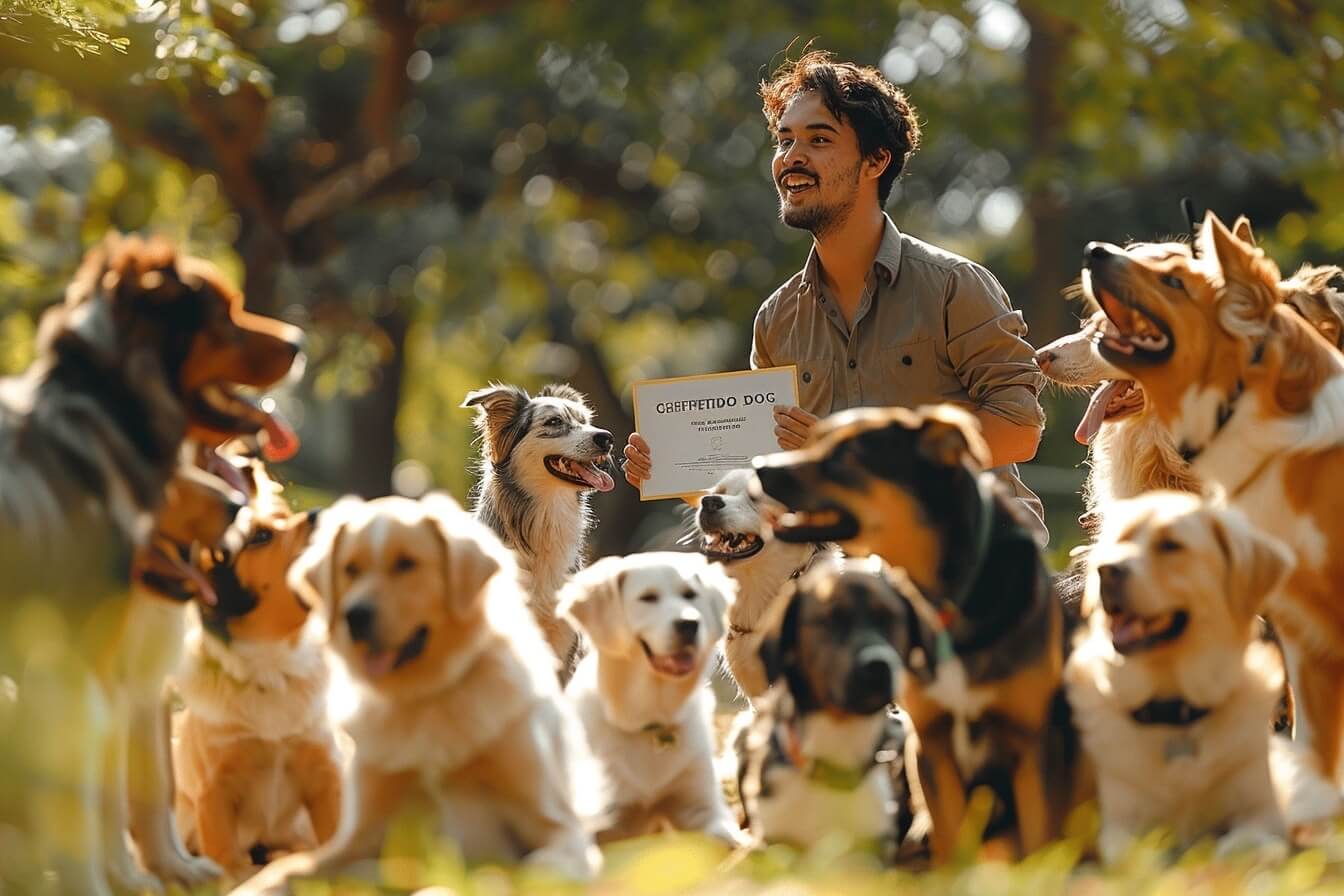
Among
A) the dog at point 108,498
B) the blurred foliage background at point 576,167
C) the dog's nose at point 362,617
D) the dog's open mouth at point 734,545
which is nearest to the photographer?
the dog at point 108,498

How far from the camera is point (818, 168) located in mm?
7012

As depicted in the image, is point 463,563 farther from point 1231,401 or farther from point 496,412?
point 496,412

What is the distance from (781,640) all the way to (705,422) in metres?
2.48

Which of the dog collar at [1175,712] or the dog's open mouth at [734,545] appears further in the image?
the dog's open mouth at [734,545]

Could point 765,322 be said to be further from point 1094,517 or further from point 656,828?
point 656,828

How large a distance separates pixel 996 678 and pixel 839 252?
A: 10.7 feet

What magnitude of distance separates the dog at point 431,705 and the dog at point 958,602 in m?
0.90

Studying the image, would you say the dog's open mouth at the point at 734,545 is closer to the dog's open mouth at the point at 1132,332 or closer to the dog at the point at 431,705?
the dog's open mouth at the point at 1132,332

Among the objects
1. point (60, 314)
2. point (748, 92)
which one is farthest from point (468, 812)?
point (748, 92)

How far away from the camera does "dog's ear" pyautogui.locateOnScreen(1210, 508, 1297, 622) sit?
437 cm

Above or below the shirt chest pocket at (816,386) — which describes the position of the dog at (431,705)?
below

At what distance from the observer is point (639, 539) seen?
95.1 feet

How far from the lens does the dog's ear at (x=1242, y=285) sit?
524 centimetres

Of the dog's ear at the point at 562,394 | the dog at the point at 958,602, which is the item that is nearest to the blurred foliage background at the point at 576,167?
the dog's ear at the point at 562,394
